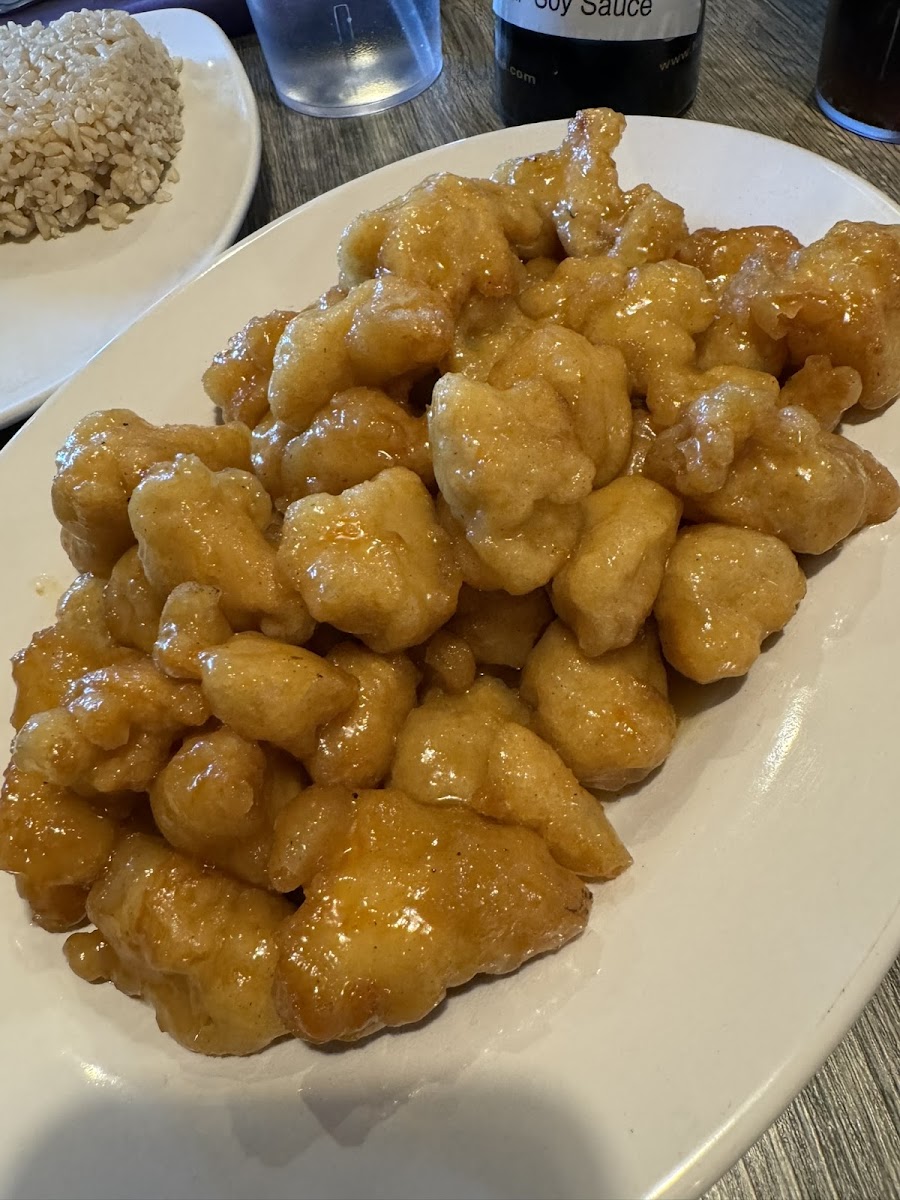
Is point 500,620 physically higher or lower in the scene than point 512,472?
lower

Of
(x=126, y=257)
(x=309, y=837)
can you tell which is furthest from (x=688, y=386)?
(x=126, y=257)

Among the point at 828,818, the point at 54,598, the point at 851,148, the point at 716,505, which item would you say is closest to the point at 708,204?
the point at 716,505

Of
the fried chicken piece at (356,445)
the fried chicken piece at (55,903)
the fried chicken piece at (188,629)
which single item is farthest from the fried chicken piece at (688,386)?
the fried chicken piece at (55,903)

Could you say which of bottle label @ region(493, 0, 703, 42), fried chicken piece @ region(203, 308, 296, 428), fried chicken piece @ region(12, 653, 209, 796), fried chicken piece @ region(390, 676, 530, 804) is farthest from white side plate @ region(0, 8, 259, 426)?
fried chicken piece @ region(390, 676, 530, 804)

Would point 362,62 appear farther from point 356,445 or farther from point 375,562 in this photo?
point 375,562

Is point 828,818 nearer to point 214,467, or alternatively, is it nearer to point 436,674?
point 436,674

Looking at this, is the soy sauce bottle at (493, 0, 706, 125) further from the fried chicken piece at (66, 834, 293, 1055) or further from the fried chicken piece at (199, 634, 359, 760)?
the fried chicken piece at (66, 834, 293, 1055)

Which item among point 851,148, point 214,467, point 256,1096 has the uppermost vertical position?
point 851,148
